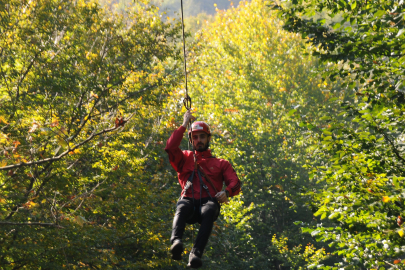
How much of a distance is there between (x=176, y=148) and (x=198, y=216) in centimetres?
86

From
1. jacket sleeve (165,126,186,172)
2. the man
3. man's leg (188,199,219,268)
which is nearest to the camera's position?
man's leg (188,199,219,268)

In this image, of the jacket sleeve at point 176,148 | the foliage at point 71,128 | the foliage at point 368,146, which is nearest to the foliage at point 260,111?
the foliage at point 71,128

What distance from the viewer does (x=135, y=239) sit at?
1176 centimetres

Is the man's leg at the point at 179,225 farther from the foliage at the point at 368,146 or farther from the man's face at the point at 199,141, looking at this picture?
the foliage at the point at 368,146

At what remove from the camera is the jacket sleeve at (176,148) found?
15.0ft

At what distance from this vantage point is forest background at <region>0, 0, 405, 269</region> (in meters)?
5.48

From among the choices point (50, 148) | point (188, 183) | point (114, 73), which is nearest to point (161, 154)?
point (114, 73)

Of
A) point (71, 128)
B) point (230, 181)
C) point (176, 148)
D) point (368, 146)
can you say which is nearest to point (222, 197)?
point (230, 181)

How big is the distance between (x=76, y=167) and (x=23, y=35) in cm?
430

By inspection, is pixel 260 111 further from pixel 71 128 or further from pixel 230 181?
pixel 230 181

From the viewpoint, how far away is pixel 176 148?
4.65m

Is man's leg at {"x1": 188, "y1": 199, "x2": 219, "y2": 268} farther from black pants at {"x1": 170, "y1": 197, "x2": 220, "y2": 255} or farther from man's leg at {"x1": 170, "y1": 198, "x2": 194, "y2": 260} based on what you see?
man's leg at {"x1": 170, "y1": 198, "x2": 194, "y2": 260}

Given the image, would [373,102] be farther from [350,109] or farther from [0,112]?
[0,112]

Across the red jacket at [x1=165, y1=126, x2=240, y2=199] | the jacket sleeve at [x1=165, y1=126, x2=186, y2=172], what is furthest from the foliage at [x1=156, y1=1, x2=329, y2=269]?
the jacket sleeve at [x1=165, y1=126, x2=186, y2=172]
